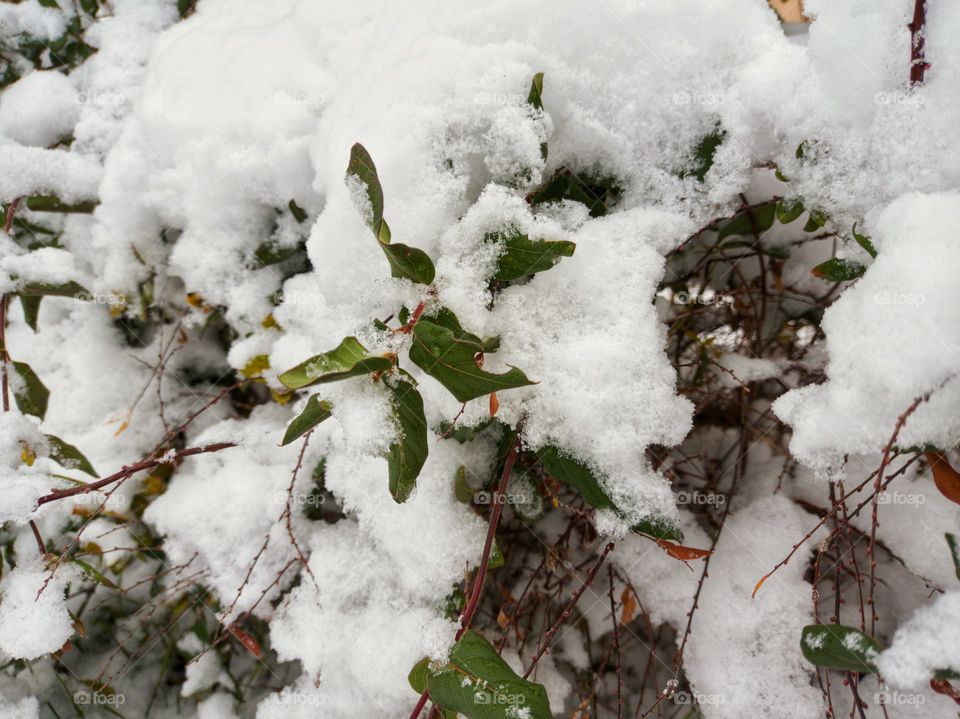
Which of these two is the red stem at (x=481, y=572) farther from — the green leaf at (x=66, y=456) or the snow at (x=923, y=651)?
the green leaf at (x=66, y=456)

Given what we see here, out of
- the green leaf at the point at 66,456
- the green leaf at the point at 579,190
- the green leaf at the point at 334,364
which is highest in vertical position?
the green leaf at the point at 579,190

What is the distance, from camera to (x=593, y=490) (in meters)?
0.79

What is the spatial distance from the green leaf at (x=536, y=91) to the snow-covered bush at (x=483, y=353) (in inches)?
0.6

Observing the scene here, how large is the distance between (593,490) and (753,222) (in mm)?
571

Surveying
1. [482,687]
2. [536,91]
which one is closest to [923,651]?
[482,687]

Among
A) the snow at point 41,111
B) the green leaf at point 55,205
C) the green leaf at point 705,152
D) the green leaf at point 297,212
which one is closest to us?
the green leaf at point 705,152

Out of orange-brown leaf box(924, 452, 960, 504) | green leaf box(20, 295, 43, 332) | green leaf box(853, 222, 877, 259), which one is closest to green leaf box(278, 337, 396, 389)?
green leaf box(853, 222, 877, 259)

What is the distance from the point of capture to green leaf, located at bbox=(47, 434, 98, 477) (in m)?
1.09

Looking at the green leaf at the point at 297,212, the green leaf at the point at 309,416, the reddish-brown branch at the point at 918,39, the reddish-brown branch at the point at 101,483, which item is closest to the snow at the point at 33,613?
the reddish-brown branch at the point at 101,483

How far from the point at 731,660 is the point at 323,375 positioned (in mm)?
897

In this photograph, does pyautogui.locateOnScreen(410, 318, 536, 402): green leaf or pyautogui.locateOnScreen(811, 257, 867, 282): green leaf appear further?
pyautogui.locateOnScreen(811, 257, 867, 282): green leaf

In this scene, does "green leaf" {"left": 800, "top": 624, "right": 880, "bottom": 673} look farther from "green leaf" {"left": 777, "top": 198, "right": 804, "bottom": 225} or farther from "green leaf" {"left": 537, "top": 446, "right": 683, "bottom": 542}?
"green leaf" {"left": 777, "top": 198, "right": 804, "bottom": 225}

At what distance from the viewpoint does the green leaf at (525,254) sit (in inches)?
29.0

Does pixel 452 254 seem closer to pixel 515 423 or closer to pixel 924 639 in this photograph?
pixel 515 423
